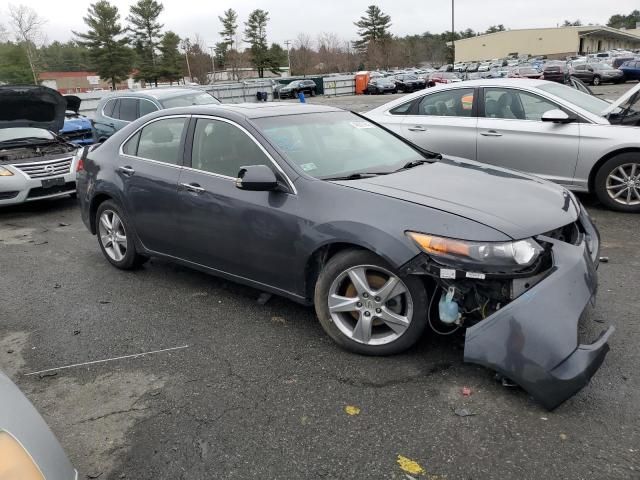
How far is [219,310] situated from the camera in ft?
13.9

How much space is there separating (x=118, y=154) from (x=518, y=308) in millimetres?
3780

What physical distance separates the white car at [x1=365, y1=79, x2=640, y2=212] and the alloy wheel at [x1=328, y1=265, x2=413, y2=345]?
13.4ft

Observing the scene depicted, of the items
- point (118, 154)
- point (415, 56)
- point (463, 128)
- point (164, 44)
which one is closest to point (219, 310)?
point (118, 154)

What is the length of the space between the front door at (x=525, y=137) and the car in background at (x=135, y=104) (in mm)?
5328

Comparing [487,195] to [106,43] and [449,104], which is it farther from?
[106,43]

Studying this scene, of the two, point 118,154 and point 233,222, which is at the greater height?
point 118,154

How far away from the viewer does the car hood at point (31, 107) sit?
8.60 meters

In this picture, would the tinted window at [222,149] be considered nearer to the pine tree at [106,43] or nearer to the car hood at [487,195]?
the car hood at [487,195]

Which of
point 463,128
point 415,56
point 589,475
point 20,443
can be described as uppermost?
point 415,56

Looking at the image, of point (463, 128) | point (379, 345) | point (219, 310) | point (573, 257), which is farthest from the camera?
point (463, 128)

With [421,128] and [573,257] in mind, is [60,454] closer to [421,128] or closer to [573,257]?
[573,257]

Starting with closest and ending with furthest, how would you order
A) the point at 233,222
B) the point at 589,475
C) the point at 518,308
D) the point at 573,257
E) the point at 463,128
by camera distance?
the point at 589,475 → the point at 518,308 → the point at 573,257 → the point at 233,222 → the point at 463,128

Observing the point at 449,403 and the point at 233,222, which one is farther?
the point at 233,222

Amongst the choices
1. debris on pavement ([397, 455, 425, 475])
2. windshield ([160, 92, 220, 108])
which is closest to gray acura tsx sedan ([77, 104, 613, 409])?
debris on pavement ([397, 455, 425, 475])
